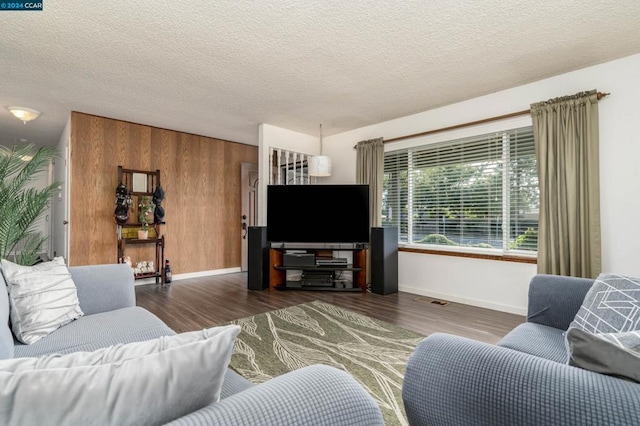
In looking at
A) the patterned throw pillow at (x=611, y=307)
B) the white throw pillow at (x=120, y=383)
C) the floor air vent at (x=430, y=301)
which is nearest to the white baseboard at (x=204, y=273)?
the floor air vent at (x=430, y=301)

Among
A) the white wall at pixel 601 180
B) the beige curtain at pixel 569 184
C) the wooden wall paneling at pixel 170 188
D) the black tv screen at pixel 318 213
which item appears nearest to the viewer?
the white wall at pixel 601 180

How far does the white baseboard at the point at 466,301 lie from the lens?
3.47 m

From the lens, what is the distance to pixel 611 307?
1.44 meters

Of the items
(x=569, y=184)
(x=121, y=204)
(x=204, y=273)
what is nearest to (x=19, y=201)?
(x=121, y=204)

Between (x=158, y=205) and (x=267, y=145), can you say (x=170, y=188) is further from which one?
(x=267, y=145)

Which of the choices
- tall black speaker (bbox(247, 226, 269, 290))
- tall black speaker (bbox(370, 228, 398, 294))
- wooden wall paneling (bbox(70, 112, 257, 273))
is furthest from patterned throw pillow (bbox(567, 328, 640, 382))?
wooden wall paneling (bbox(70, 112, 257, 273))

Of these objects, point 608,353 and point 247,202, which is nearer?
point 608,353

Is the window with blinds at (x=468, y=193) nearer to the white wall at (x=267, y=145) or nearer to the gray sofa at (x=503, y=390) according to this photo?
the white wall at (x=267, y=145)

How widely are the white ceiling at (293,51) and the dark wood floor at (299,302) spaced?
2491mm

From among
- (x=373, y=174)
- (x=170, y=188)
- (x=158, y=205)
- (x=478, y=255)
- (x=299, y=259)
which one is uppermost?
(x=373, y=174)

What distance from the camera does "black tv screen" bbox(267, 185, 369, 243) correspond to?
4.59 meters

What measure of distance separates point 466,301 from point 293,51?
134 inches

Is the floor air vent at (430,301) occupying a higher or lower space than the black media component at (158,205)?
lower

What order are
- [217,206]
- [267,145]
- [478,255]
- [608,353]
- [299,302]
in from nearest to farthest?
[608,353] < [478,255] < [299,302] < [267,145] < [217,206]
